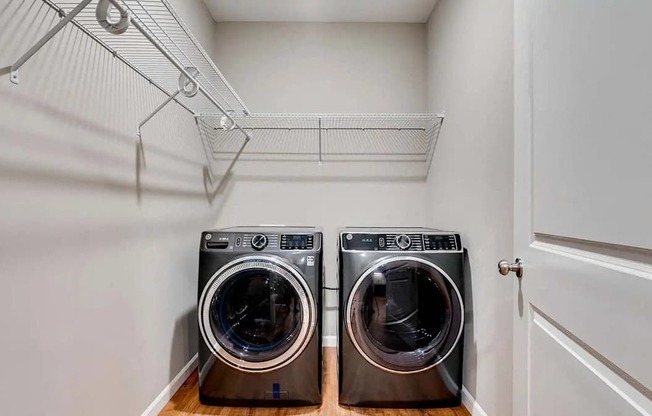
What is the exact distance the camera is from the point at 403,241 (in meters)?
1.81

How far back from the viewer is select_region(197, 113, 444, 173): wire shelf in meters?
2.59

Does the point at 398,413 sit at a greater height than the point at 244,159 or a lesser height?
lesser

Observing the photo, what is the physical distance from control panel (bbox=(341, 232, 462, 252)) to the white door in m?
0.72

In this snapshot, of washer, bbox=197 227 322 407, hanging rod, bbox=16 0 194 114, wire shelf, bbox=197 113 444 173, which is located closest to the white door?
washer, bbox=197 227 322 407

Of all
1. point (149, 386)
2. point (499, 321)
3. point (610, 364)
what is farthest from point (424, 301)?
point (149, 386)

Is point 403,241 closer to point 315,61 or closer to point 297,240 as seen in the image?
point 297,240

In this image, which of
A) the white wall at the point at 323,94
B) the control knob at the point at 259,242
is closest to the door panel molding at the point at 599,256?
the control knob at the point at 259,242

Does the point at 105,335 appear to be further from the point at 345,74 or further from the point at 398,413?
the point at 345,74

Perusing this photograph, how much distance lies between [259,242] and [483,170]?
3.87 feet

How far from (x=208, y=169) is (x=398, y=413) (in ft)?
6.52

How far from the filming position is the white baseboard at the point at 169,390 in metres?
1.65

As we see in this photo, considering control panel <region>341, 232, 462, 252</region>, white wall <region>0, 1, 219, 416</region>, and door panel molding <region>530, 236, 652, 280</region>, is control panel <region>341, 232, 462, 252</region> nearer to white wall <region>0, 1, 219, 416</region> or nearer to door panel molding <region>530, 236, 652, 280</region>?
door panel molding <region>530, 236, 652, 280</region>

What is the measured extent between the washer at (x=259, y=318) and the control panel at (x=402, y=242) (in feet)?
0.64

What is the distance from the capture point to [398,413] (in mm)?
1762
